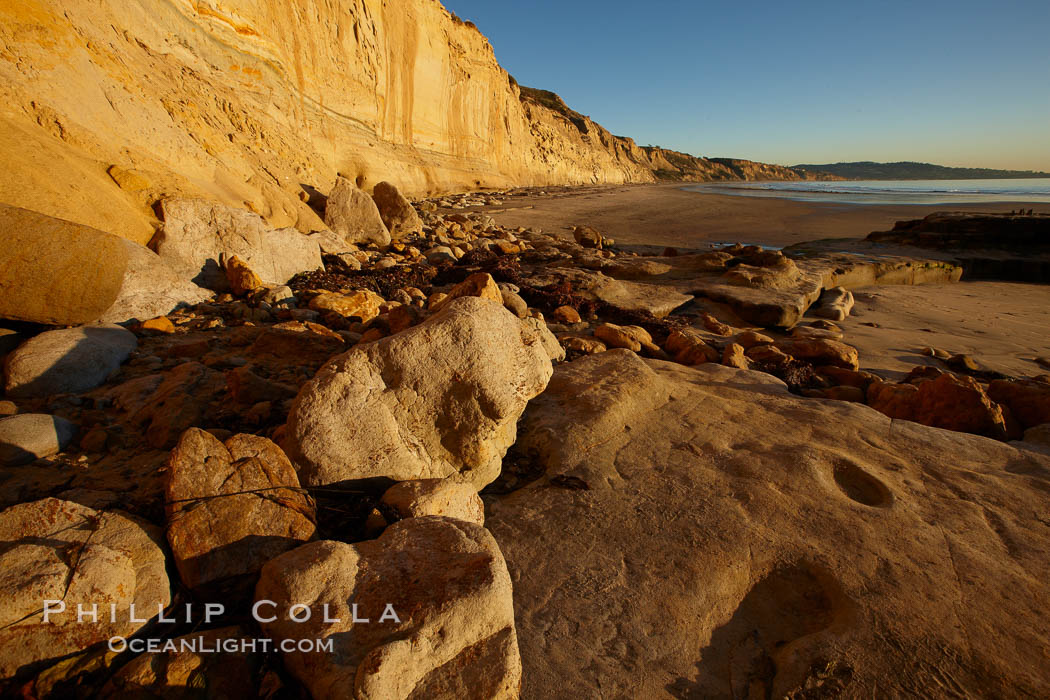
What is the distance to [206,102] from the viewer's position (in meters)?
6.17

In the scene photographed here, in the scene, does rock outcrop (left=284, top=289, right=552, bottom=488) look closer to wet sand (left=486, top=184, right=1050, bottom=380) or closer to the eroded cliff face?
the eroded cliff face

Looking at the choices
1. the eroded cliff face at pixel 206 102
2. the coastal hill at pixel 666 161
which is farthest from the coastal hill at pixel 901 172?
the eroded cliff face at pixel 206 102

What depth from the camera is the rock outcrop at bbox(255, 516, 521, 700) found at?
1.15 m

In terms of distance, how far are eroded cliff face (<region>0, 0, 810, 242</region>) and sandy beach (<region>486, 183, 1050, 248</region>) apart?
4.78m

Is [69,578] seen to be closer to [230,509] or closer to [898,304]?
[230,509]

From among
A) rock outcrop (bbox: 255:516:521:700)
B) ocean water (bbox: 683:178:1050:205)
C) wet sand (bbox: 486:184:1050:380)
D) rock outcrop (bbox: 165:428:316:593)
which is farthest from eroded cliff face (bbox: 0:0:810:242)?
ocean water (bbox: 683:178:1050:205)

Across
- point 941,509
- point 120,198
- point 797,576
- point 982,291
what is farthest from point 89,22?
point 982,291

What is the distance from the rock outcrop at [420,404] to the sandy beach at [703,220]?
8920mm

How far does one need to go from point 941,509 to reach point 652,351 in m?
2.14

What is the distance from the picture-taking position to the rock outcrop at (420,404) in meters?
1.79

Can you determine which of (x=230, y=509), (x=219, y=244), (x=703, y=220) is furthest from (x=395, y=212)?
(x=703, y=220)

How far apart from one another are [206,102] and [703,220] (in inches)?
486

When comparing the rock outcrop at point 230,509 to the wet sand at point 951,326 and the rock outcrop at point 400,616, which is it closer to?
the rock outcrop at point 400,616

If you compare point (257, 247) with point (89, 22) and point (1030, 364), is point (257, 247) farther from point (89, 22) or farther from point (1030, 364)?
point (1030, 364)
